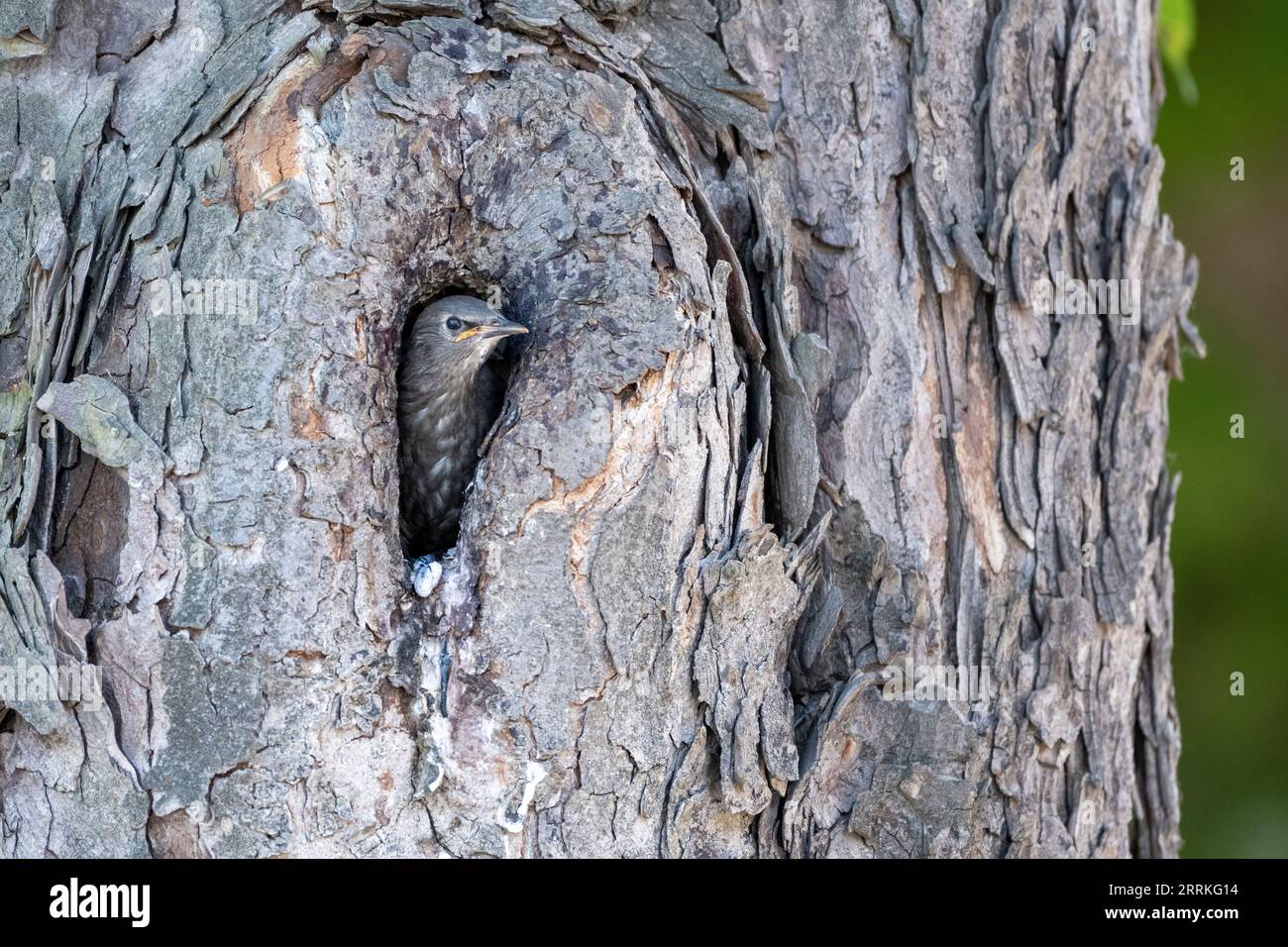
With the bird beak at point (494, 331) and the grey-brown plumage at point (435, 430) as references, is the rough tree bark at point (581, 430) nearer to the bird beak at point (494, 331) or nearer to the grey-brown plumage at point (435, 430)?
the bird beak at point (494, 331)

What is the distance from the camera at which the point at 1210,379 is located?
14.4ft

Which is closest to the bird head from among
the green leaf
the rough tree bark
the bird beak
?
the bird beak

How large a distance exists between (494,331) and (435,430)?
56 cm

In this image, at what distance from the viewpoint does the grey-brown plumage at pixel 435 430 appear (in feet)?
10.2

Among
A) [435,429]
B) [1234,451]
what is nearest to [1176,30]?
[1234,451]

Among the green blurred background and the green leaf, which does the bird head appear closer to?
the green leaf

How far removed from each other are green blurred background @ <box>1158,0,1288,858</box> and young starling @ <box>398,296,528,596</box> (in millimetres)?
2595

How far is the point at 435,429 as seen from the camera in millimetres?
3260

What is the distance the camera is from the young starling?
3.12m

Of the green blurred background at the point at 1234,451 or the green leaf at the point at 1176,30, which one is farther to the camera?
the green blurred background at the point at 1234,451

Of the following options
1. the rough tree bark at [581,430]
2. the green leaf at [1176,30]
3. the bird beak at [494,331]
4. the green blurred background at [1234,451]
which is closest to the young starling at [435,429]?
the bird beak at [494,331]

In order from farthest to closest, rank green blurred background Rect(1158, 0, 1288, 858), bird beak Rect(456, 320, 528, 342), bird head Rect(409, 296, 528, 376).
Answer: green blurred background Rect(1158, 0, 1288, 858) < bird head Rect(409, 296, 528, 376) < bird beak Rect(456, 320, 528, 342)

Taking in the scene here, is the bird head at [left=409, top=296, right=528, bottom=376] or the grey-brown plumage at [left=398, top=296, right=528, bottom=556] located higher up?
the bird head at [left=409, top=296, right=528, bottom=376]

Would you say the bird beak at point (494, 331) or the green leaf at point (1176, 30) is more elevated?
the green leaf at point (1176, 30)
